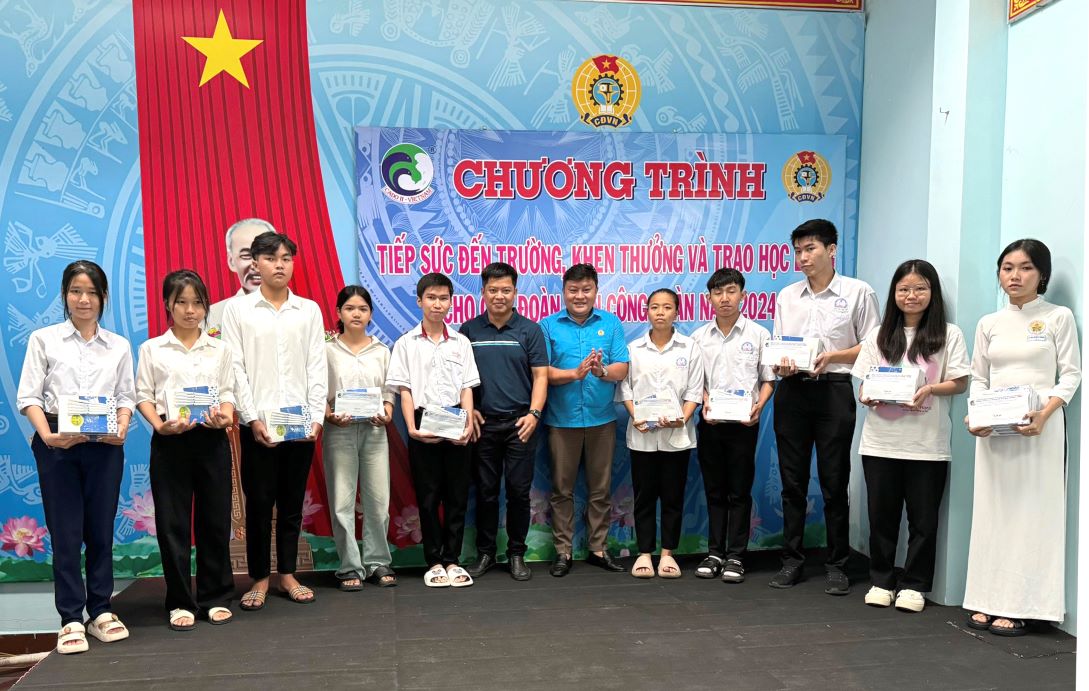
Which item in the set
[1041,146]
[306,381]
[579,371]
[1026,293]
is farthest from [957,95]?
[306,381]

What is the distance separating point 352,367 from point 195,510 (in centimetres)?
98

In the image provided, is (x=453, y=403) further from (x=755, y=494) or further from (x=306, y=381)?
(x=755, y=494)

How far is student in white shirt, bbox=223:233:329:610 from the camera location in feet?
13.0

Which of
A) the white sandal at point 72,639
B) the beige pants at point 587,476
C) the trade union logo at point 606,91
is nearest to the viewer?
the white sandal at point 72,639

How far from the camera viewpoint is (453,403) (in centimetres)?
443

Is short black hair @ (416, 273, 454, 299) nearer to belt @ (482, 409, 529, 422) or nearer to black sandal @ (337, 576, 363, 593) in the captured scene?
belt @ (482, 409, 529, 422)

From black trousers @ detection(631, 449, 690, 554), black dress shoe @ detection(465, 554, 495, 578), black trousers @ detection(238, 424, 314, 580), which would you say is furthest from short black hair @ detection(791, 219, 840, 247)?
black trousers @ detection(238, 424, 314, 580)

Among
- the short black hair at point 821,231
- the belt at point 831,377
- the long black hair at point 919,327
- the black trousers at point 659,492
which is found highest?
the short black hair at point 821,231

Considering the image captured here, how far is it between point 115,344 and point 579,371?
2.14m

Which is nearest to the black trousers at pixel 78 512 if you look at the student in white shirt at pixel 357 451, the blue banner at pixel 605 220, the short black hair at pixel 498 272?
the student in white shirt at pixel 357 451

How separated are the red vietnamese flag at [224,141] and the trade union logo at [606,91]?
148 centimetres

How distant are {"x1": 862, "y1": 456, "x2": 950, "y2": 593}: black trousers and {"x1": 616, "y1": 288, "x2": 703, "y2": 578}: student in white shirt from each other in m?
0.91

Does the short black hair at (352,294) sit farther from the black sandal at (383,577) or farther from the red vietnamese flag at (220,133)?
the black sandal at (383,577)

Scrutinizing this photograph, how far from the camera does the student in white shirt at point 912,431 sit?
3977 mm
